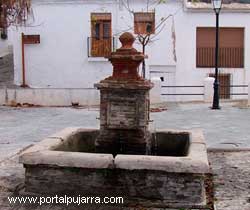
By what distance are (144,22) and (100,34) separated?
6.82 feet

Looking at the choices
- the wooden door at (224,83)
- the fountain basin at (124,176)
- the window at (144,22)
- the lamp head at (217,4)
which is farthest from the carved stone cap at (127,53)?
the wooden door at (224,83)

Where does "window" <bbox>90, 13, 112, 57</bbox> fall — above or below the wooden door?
above

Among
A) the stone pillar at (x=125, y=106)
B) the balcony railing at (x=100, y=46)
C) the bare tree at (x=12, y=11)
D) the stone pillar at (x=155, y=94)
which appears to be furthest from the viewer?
the balcony railing at (x=100, y=46)

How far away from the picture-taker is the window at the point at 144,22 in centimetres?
2189

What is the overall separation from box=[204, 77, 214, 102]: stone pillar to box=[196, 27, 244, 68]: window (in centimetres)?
472

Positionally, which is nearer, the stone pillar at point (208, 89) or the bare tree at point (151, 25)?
the stone pillar at point (208, 89)

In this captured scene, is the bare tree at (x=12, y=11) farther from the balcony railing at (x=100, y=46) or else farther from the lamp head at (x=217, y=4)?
the lamp head at (x=217, y=4)

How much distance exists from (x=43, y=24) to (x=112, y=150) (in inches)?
654

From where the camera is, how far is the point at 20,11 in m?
17.9

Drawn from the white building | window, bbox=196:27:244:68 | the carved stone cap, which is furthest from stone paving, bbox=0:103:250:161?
window, bbox=196:27:244:68

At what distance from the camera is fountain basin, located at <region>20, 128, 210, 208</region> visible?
5324mm

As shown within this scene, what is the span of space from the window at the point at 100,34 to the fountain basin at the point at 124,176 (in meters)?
16.5

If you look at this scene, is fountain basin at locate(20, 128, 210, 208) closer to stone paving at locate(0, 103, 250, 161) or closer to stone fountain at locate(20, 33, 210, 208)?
stone fountain at locate(20, 33, 210, 208)

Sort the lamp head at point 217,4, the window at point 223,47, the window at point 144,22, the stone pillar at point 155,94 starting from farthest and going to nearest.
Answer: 1. the window at point 223,47
2. the window at point 144,22
3. the stone pillar at point 155,94
4. the lamp head at point 217,4
